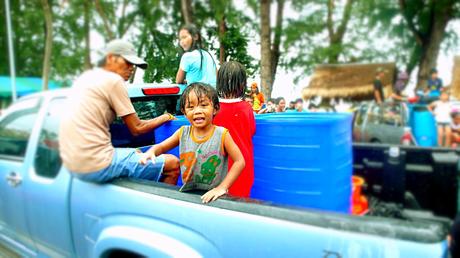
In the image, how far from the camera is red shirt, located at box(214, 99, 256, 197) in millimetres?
1804

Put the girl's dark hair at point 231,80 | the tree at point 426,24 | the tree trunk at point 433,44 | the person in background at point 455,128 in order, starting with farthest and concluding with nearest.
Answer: the tree at point 426,24 < the tree trunk at point 433,44 < the person in background at point 455,128 < the girl's dark hair at point 231,80

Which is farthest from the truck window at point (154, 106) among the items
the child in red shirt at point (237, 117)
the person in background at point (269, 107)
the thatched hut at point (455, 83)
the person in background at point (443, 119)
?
the thatched hut at point (455, 83)

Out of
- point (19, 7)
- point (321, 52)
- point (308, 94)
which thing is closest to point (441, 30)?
point (321, 52)

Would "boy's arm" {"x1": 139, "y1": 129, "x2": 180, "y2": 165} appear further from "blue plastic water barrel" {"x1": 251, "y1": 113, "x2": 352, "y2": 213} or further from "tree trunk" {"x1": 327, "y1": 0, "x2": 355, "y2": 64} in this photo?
"tree trunk" {"x1": 327, "y1": 0, "x2": 355, "y2": 64}

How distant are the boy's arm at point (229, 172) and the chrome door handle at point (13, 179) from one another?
149 centimetres

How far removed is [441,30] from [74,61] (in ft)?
36.4

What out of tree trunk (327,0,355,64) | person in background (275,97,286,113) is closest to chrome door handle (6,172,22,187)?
person in background (275,97,286,113)

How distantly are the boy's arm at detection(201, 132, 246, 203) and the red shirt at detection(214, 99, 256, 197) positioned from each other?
0.11 m

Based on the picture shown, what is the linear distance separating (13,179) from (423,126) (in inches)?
182

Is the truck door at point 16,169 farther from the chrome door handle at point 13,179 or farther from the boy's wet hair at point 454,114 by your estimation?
the boy's wet hair at point 454,114

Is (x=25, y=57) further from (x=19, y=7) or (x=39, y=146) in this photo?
(x=39, y=146)

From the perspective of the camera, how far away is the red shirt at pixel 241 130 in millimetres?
1804

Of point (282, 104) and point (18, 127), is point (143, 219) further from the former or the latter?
point (18, 127)

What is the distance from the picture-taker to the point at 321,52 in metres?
8.53
